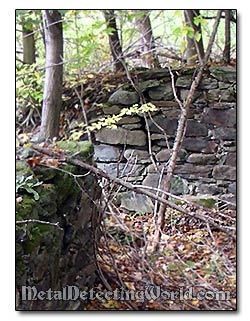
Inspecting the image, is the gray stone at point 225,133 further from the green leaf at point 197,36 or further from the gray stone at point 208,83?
the green leaf at point 197,36

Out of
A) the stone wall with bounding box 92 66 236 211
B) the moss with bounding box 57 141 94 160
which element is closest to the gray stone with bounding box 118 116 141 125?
the stone wall with bounding box 92 66 236 211

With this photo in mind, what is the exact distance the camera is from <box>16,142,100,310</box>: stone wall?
130 cm

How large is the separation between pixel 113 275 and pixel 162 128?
0.49 metres

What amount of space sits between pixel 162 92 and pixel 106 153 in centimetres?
27

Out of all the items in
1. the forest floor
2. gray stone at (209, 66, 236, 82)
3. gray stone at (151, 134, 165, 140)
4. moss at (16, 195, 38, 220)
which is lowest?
the forest floor

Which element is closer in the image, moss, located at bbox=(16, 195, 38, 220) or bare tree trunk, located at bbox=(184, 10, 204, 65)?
moss, located at bbox=(16, 195, 38, 220)

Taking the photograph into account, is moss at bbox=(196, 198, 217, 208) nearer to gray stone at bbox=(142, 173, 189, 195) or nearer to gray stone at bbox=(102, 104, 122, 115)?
gray stone at bbox=(142, 173, 189, 195)

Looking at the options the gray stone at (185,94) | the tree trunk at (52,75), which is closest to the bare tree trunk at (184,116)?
the gray stone at (185,94)

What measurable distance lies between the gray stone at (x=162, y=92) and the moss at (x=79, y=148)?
26cm

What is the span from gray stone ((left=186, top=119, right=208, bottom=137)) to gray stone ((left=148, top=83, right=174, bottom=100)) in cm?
11

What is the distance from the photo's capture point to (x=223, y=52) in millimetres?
1449

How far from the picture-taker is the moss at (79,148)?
145cm

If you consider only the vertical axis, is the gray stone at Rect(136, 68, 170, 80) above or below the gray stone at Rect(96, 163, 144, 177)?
above
